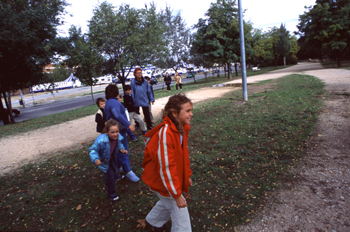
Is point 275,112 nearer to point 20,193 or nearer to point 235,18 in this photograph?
point 20,193

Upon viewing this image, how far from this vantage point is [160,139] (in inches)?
83.0

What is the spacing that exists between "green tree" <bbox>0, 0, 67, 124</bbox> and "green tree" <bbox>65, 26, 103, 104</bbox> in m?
1.39

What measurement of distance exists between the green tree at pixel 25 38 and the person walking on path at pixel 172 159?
1075 cm

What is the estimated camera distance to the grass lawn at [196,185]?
3.15m

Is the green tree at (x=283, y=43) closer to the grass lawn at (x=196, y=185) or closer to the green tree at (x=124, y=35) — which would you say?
the green tree at (x=124, y=35)

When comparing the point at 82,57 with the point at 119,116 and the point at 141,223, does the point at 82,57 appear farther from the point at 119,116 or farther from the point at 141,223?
the point at 141,223

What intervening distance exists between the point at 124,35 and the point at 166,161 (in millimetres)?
15634

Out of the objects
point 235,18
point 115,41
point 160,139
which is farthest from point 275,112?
point 235,18

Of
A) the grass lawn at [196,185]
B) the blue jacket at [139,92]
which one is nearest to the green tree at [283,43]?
the grass lawn at [196,185]

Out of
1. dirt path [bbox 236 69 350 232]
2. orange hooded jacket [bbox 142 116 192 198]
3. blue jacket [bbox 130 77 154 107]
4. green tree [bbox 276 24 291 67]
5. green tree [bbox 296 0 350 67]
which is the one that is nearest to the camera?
orange hooded jacket [bbox 142 116 192 198]

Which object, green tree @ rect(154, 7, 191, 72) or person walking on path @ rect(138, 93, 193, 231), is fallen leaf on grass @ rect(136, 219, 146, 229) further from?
green tree @ rect(154, 7, 191, 72)

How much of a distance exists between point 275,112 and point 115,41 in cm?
1220

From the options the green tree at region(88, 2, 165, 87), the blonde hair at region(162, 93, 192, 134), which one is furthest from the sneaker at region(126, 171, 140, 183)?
the green tree at region(88, 2, 165, 87)

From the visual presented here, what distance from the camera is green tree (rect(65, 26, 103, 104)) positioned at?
15.0 meters
